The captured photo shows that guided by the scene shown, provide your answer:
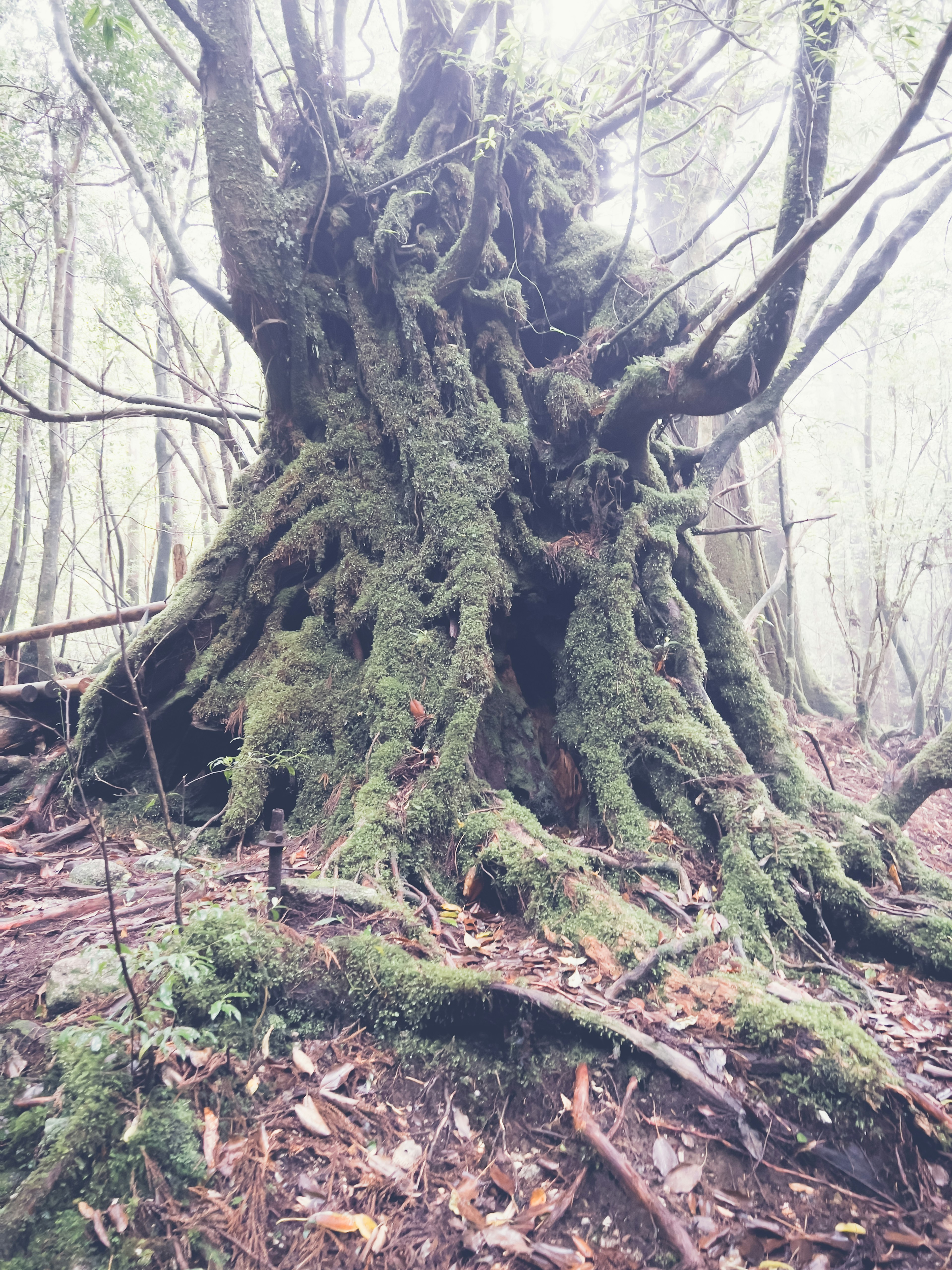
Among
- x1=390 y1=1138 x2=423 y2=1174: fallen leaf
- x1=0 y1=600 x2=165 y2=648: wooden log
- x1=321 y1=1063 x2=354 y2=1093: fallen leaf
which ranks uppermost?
x1=0 y1=600 x2=165 y2=648: wooden log

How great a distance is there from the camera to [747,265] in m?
7.96

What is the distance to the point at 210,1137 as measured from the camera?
2.06 meters

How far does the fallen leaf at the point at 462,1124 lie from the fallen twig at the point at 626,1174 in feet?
1.28

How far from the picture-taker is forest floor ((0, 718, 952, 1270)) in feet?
6.15

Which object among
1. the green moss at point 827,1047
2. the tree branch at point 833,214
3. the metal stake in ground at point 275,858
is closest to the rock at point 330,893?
the metal stake in ground at point 275,858

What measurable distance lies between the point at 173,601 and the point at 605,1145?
4844 millimetres

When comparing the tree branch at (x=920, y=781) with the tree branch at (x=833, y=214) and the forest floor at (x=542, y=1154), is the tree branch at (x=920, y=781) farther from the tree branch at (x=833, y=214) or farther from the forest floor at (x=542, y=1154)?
the tree branch at (x=833, y=214)

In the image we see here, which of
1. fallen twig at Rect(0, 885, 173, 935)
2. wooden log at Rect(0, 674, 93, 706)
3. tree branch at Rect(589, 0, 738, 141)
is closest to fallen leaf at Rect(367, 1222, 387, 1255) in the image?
fallen twig at Rect(0, 885, 173, 935)

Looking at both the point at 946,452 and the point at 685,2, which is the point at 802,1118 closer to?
the point at 685,2

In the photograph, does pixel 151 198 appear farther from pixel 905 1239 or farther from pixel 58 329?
pixel 905 1239

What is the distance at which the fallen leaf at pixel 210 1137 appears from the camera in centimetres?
201

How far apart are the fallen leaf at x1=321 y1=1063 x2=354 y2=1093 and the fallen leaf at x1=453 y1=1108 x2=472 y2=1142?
0.43 meters

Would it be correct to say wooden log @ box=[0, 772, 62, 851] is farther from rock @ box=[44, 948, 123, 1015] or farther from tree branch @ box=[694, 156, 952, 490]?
tree branch @ box=[694, 156, 952, 490]

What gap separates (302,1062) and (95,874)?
234 cm
